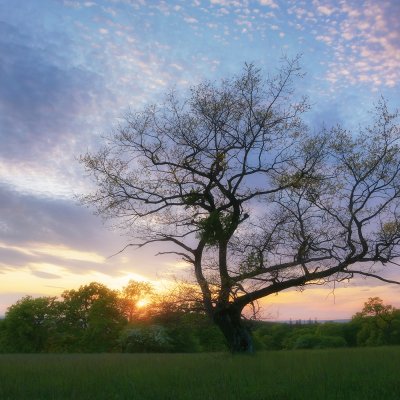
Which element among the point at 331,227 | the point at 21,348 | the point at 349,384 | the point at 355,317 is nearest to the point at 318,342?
the point at 355,317

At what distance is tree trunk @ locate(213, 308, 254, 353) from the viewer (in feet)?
83.9

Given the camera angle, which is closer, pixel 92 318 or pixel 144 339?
pixel 144 339

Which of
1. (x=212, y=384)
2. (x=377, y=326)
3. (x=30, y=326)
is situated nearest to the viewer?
(x=212, y=384)

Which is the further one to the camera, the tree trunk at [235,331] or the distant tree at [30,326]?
the distant tree at [30,326]

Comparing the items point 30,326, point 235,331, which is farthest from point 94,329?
point 235,331

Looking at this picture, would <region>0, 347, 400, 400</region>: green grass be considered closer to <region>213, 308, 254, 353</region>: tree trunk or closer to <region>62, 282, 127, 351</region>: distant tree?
<region>213, 308, 254, 353</region>: tree trunk

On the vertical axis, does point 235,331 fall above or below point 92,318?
below

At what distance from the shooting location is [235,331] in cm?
2592

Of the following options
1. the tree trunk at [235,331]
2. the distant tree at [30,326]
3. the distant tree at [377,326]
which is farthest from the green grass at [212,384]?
the distant tree at [377,326]

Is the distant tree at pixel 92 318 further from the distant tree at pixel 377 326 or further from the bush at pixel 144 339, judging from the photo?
the distant tree at pixel 377 326

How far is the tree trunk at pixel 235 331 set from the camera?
25586 mm

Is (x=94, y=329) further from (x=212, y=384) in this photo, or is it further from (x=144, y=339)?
(x=212, y=384)

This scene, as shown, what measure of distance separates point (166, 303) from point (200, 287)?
197cm

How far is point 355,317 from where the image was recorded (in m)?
101
